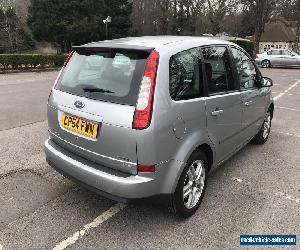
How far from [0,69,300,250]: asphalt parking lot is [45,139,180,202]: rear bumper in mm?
439

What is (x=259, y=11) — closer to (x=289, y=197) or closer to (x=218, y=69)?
(x=218, y=69)

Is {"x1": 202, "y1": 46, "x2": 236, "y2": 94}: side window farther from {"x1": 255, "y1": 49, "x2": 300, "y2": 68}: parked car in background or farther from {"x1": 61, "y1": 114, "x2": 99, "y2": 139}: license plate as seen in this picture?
{"x1": 255, "y1": 49, "x2": 300, "y2": 68}: parked car in background

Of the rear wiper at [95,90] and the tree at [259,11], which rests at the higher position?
the tree at [259,11]

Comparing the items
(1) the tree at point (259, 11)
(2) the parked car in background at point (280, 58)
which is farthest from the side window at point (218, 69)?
(1) the tree at point (259, 11)

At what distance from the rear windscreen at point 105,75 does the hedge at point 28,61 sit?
17.4 meters

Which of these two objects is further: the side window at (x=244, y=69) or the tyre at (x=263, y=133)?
the tyre at (x=263, y=133)

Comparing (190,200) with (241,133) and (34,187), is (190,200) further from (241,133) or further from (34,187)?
(34,187)

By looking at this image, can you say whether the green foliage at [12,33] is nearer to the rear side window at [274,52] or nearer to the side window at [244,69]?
the rear side window at [274,52]

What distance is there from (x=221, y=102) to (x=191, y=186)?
0.97 m

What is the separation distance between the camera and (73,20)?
3469 cm

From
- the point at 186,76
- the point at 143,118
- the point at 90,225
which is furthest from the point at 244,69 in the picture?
the point at 90,225

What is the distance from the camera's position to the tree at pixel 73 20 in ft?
112

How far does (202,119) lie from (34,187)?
212cm

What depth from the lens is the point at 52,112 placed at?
341 centimetres
